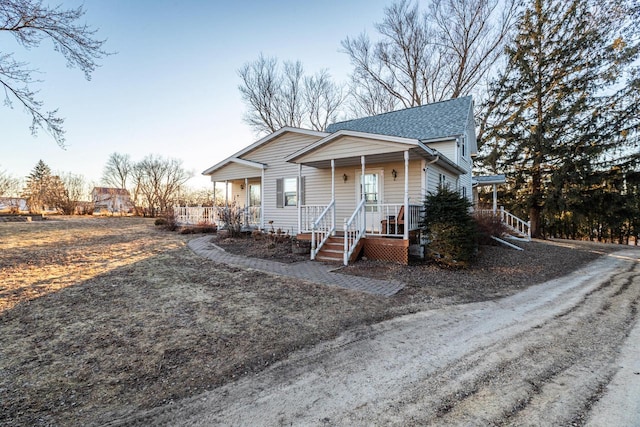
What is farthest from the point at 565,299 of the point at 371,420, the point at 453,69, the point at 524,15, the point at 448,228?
the point at 453,69

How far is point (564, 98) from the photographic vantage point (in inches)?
648

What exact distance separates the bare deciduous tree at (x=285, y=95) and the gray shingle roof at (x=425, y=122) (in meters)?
13.7

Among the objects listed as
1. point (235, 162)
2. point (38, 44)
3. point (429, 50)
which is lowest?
point (235, 162)

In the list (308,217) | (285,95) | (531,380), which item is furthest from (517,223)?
(285,95)

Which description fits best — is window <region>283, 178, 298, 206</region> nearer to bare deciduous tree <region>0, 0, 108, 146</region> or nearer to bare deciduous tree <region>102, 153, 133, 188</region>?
bare deciduous tree <region>0, 0, 108, 146</region>

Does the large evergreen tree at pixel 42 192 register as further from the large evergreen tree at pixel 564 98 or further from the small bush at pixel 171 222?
the large evergreen tree at pixel 564 98

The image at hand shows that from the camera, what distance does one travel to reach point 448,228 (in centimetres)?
756

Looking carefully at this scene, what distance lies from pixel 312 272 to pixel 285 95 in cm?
2389

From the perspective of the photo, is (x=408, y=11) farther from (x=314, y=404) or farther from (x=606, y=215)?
(x=314, y=404)

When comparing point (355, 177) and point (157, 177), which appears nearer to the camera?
point (355, 177)

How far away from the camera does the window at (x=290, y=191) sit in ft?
41.5

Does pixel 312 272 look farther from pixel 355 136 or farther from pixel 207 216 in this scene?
pixel 207 216

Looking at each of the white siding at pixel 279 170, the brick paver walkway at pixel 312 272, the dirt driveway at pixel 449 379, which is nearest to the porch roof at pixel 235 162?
the white siding at pixel 279 170

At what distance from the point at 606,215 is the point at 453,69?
14283mm
